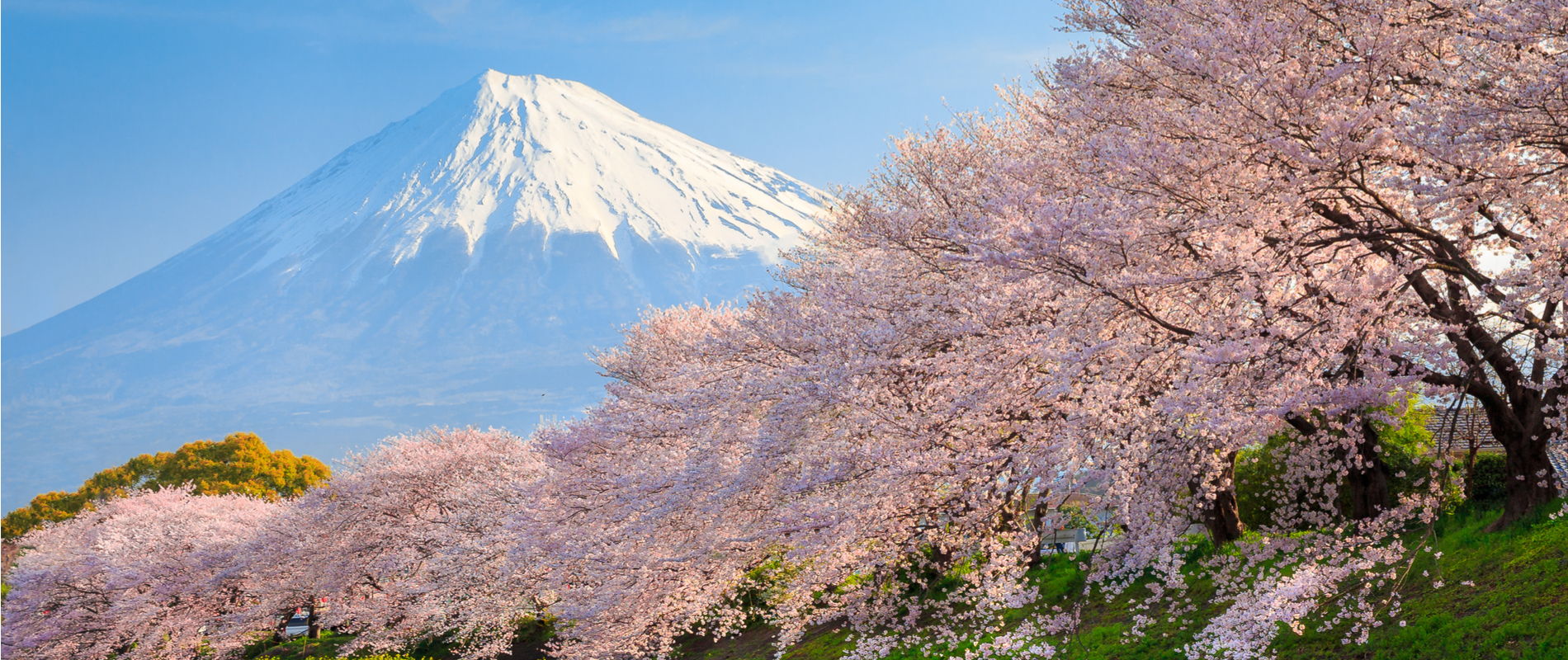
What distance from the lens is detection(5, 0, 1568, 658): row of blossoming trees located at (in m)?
6.92

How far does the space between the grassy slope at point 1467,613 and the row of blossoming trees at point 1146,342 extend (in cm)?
29

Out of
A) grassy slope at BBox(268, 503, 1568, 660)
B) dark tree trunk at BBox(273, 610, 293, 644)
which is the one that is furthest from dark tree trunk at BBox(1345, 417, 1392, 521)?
dark tree trunk at BBox(273, 610, 293, 644)

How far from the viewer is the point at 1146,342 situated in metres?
8.45

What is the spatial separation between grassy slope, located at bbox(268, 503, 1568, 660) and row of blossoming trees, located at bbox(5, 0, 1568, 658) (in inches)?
11.4

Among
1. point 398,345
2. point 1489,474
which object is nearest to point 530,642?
point 1489,474

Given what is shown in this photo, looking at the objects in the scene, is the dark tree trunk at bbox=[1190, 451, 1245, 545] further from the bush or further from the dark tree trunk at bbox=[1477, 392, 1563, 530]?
the bush

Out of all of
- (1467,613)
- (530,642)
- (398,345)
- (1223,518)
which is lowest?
(1467,613)

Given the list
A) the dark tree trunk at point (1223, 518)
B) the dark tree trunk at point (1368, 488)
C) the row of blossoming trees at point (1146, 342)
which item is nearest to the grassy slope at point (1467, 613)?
the row of blossoming trees at point (1146, 342)

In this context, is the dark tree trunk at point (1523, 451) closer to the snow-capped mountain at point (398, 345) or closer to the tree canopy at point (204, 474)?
the tree canopy at point (204, 474)

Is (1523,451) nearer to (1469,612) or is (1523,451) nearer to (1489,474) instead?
(1469,612)

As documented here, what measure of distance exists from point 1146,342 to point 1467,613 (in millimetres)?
3130

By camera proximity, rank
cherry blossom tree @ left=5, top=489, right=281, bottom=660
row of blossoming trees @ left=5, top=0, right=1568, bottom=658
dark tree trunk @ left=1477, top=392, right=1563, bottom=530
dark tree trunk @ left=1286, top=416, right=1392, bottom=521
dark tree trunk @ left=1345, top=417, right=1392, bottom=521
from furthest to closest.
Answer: cherry blossom tree @ left=5, top=489, right=281, bottom=660 → dark tree trunk @ left=1345, top=417, right=1392, bottom=521 → dark tree trunk @ left=1286, top=416, right=1392, bottom=521 → dark tree trunk @ left=1477, top=392, right=1563, bottom=530 → row of blossoming trees @ left=5, top=0, right=1568, bottom=658

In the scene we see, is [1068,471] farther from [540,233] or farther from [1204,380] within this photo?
[540,233]

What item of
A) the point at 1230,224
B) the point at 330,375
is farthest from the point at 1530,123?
the point at 330,375
